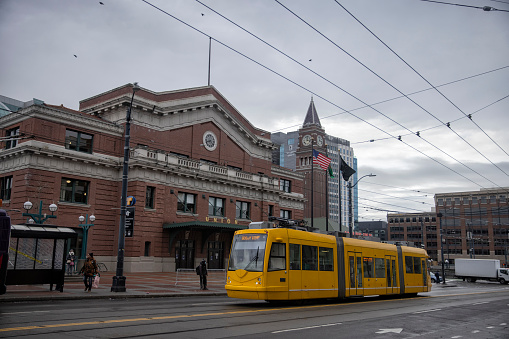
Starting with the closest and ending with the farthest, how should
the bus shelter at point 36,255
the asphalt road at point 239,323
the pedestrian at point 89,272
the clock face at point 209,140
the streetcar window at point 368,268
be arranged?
the asphalt road at point 239,323 → the bus shelter at point 36,255 → the pedestrian at point 89,272 → the streetcar window at point 368,268 → the clock face at point 209,140

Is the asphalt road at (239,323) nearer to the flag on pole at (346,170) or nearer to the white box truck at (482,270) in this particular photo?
the flag on pole at (346,170)

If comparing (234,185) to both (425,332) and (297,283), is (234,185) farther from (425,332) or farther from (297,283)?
(425,332)

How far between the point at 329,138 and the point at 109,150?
532 feet

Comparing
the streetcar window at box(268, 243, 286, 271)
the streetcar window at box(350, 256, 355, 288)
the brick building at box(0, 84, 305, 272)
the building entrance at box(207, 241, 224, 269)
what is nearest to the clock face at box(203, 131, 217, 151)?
the brick building at box(0, 84, 305, 272)

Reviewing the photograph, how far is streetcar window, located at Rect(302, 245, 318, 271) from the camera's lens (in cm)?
1806

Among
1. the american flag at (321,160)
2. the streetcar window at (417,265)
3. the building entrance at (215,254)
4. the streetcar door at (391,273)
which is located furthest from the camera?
the building entrance at (215,254)

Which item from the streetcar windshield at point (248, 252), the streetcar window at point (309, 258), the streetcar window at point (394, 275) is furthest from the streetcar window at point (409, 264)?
the streetcar windshield at point (248, 252)

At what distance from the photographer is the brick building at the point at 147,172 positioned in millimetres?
35250

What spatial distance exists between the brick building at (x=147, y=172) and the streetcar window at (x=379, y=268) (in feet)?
62.0

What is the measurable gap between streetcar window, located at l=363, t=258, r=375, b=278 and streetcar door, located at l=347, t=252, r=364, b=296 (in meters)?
0.55

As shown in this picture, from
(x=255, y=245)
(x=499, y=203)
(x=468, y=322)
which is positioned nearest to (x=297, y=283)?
(x=255, y=245)

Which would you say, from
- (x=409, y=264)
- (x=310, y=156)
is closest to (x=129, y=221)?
(x=409, y=264)

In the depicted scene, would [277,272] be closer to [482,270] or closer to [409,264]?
[409,264]

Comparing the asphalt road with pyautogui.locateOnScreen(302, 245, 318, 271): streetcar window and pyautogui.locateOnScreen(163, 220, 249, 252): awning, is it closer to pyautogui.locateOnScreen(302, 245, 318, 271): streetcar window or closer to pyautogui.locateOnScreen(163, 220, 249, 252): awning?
pyautogui.locateOnScreen(302, 245, 318, 271): streetcar window
